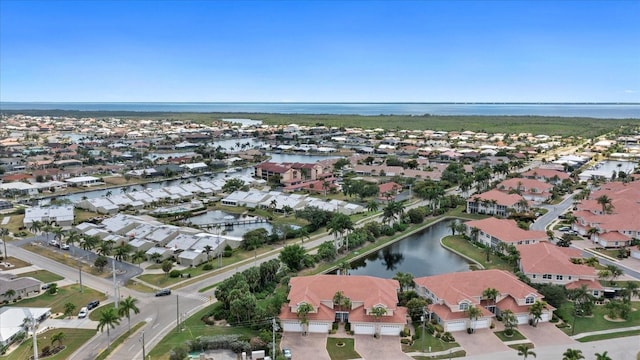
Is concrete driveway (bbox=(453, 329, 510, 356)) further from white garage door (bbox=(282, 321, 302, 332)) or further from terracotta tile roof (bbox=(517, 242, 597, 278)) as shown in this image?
terracotta tile roof (bbox=(517, 242, 597, 278))

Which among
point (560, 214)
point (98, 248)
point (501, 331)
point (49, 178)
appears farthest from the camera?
point (49, 178)

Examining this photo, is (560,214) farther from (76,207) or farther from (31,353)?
(76,207)

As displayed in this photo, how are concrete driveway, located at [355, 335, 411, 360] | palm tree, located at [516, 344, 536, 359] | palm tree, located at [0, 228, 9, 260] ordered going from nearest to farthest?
palm tree, located at [516, 344, 536, 359] < concrete driveway, located at [355, 335, 411, 360] < palm tree, located at [0, 228, 9, 260]

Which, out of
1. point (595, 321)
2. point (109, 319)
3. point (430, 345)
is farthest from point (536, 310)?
point (109, 319)

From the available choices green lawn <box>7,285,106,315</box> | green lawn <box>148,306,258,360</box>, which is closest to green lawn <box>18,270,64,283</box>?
green lawn <box>7,285,106,315</box>

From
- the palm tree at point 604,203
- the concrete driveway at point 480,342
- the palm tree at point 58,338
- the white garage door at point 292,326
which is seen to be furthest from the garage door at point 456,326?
the palm tree at point 604,203

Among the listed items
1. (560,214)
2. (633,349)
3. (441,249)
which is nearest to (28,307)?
(441,249)
